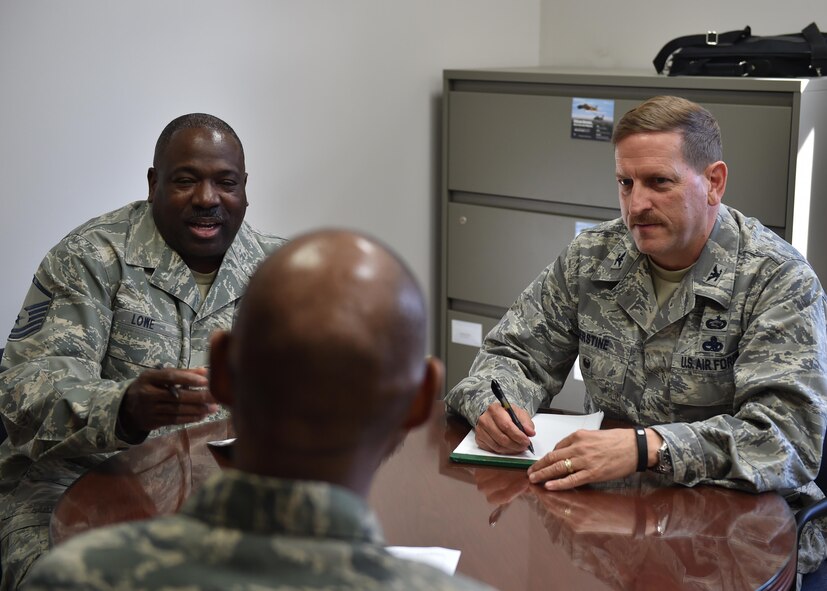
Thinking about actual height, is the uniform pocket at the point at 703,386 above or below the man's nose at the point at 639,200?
below

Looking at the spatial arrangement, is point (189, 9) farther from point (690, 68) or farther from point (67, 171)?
point (690, 68)

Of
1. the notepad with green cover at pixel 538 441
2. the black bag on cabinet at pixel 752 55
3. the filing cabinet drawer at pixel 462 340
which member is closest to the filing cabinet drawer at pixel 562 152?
the black bag on cabinet at pixel 752 55

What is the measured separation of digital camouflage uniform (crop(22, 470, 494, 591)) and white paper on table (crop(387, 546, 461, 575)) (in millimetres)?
800

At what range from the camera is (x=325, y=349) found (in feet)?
2.78

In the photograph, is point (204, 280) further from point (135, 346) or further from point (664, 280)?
point (664, 280)

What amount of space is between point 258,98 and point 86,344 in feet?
5.41

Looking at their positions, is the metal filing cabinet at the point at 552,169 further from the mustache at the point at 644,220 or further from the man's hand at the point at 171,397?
the man's hand at the point at 171,397

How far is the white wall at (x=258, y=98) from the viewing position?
10.3ft

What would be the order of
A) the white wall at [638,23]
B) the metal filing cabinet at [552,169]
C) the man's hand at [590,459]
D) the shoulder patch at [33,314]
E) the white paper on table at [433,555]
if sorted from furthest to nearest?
the white wall at [638,23]
the metal filing cabinet at [552,169]
the shoulder patch at [33,314]
the man's hand at [590,459]
the white paper on table at [433,555]

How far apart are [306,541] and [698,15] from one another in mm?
3855

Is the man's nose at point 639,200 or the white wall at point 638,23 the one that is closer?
the man's nose at point 639,200

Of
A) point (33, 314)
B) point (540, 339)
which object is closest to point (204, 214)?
point (33, 314)

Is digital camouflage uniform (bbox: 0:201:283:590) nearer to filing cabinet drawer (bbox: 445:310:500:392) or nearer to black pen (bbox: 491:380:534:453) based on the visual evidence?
black pen (bbox: 491:380:534:453)

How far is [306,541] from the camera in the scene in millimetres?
844
